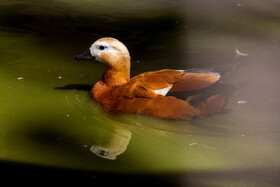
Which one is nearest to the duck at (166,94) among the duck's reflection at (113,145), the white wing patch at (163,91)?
the white wing patch at (163,91)

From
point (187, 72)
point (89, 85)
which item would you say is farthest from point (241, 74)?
point (89, 85)

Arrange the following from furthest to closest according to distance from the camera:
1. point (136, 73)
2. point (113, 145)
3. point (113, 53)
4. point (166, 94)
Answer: point (136, 73) → point (113, 53) → point (166, 94) → point (113, 145)

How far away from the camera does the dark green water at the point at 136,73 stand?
3.51 meters

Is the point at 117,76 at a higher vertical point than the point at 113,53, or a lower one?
lower

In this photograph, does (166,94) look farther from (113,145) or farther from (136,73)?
(136,73)

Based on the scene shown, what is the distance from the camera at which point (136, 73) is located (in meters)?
4.90

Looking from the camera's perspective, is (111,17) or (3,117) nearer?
(3,117)

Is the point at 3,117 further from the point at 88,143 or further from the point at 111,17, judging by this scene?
the point at 111,17

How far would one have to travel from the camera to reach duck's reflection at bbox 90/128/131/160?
3.59 m

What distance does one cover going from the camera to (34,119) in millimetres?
3990

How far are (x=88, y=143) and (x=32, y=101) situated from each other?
32.2 inches

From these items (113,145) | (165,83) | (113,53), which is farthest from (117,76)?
(113,145)

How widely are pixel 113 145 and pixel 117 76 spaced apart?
685 millimetres

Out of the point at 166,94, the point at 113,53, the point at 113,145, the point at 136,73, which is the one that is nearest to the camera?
the point at 113,145
